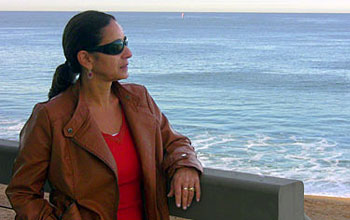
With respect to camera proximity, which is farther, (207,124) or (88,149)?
(207,124)

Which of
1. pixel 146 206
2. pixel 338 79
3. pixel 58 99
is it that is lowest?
pixel 338 79

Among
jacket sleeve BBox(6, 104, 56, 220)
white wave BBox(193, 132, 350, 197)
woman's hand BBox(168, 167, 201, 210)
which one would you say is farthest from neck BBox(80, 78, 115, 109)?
white wave BBox(193, 132, 350, 197)

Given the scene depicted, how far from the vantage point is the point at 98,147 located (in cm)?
207

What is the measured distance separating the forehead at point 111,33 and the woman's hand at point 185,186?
1.81 feet

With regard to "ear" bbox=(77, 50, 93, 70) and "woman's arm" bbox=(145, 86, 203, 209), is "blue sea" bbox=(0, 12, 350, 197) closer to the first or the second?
"woman's arm" bbox=(145, 86, 203, 209)

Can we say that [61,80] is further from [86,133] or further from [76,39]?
[86,133]

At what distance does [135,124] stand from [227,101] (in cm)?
2385

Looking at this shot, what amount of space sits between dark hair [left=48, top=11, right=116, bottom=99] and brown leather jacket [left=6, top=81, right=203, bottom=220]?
0.16 m

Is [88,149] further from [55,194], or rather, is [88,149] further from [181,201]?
[181,201]

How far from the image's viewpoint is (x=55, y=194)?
209 cm

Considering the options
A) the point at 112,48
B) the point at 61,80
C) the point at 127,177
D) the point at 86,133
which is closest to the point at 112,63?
the point at 112,48

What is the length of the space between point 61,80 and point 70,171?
0.41m

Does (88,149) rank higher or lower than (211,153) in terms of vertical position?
higher

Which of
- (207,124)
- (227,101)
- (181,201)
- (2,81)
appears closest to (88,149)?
(181,201)
